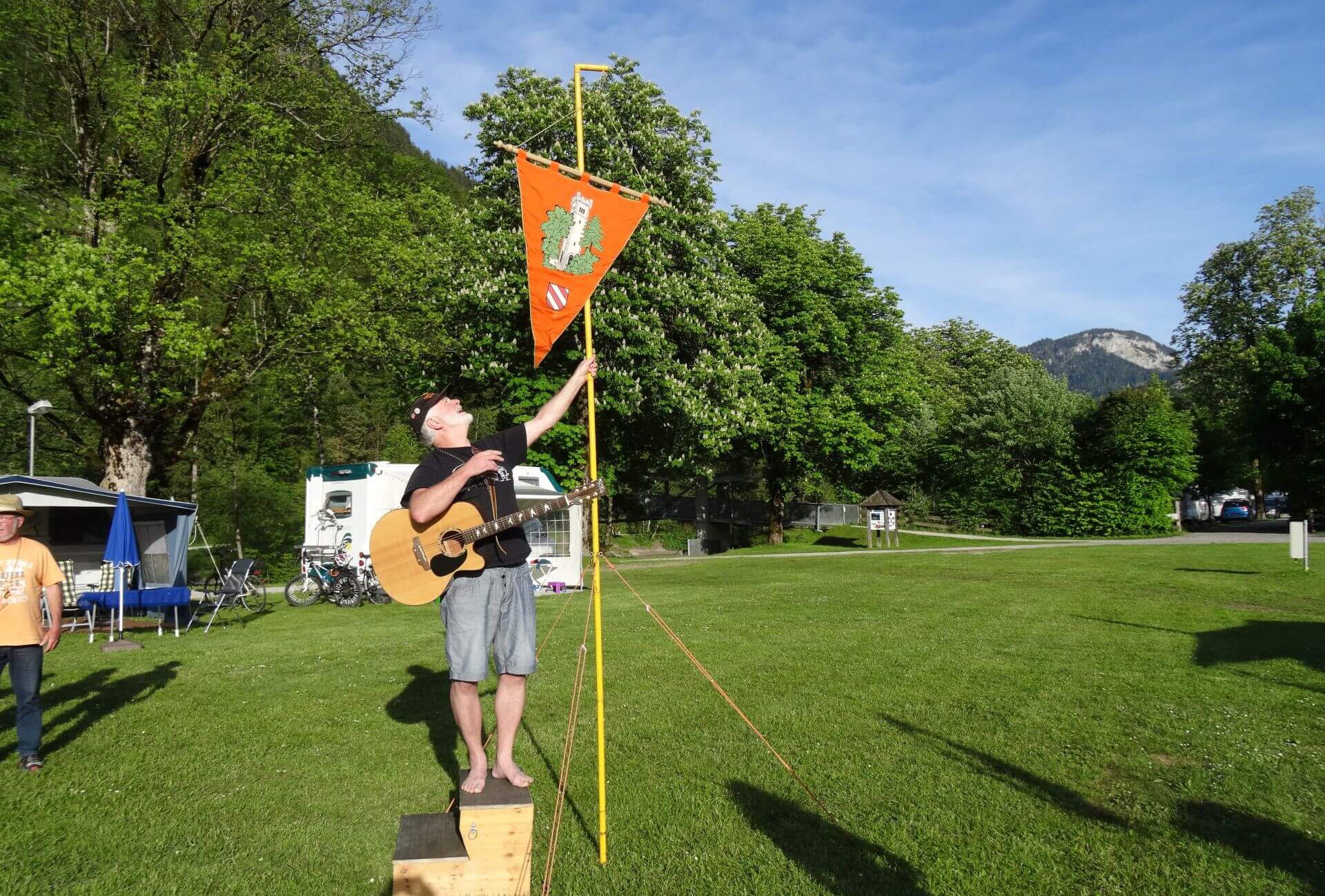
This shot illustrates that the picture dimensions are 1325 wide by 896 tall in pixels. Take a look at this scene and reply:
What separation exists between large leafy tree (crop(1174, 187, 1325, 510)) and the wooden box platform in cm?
4549

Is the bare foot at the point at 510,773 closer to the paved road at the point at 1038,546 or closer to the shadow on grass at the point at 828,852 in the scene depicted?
the shadow on grass at the point at 828,852

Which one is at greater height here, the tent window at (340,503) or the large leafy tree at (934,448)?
the large leafy tree at (934,448)

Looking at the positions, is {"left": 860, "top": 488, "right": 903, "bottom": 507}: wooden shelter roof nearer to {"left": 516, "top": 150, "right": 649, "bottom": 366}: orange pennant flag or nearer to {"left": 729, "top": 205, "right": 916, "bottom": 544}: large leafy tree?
{"left": 729, "top": 205, "right": 916, "bottom": 544}: large leafy tree

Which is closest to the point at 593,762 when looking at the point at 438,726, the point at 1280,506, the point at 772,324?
the point at 438,726

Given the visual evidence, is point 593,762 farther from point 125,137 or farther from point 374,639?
point 125,137

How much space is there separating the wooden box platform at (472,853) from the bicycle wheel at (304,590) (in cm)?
1640

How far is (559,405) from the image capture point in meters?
4.67

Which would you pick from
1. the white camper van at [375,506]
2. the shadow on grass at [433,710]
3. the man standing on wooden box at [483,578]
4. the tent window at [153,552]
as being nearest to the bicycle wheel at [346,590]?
the white camper van at [375,506]

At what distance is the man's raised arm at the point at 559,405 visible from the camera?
14.8 ft

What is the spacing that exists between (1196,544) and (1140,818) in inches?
1166

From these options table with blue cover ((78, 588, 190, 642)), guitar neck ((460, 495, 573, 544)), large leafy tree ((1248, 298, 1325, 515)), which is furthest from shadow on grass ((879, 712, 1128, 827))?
large leafy tree ((1248, 298, 1325, 515))

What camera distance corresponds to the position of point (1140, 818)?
448 cm

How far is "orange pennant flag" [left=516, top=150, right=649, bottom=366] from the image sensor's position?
4805 millimetres

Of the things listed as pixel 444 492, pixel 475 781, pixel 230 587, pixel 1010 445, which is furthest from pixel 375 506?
pixel 1010 445
